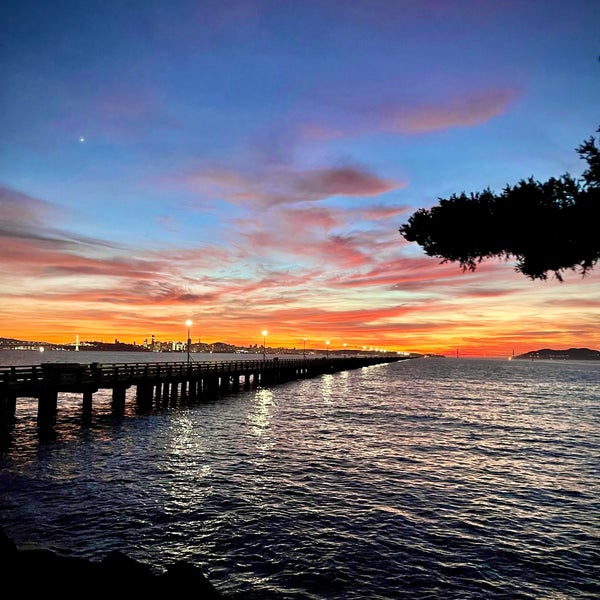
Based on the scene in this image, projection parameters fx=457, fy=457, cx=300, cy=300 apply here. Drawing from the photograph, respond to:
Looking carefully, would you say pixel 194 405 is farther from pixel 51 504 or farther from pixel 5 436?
pixel 51 504

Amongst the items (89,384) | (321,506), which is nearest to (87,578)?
(321,506)

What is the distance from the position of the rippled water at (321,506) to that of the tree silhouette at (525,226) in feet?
24.3

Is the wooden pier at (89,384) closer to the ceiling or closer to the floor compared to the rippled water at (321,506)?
closer to the ceiling

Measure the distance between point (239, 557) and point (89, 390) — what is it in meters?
21.5

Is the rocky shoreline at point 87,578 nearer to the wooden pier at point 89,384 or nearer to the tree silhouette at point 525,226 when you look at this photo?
the tree silhouette at point 525,226

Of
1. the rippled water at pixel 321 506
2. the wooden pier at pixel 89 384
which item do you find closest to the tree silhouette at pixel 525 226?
the rippled water at pixel 321 506

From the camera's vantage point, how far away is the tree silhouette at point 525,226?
26.7 ft

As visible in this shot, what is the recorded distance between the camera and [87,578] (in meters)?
7.63

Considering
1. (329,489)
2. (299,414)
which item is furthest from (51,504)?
(299,414)

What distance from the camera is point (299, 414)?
3769 centimetres

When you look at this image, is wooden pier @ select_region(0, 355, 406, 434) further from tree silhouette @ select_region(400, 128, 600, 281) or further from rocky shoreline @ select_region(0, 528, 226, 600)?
tree silhouette @ select_region(400, 128, 600, 281)

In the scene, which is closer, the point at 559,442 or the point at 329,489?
the point at 329,489

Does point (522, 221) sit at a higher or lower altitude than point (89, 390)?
higher

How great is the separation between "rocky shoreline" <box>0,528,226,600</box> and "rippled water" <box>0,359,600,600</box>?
9.12 feet
